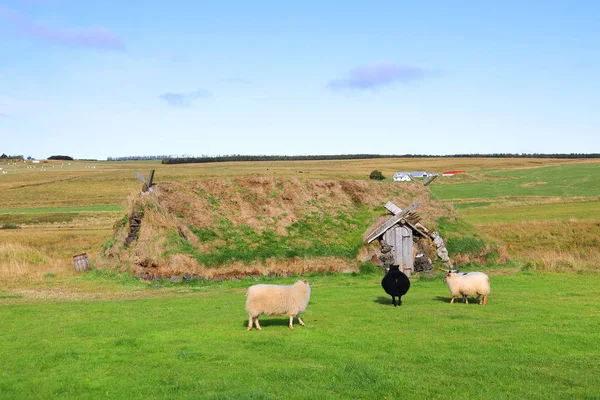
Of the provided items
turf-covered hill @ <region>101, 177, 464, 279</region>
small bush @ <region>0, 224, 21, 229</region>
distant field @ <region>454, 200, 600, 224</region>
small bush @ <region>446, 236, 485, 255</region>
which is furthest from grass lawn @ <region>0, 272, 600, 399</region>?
small bush @ <region>0, 224, 21, 229</region>

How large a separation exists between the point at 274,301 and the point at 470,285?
8333 millimetres

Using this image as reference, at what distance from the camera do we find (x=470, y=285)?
73.8 ft

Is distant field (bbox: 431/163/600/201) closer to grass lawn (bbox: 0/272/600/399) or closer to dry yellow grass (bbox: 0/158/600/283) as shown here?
dry yellow grass (bbox: 0/158/600/283)

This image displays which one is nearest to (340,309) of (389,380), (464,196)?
(389,380)

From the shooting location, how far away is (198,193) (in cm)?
3844

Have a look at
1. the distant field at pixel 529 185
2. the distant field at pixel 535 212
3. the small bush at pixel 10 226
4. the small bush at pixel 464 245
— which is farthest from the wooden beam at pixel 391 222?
the distant field at pixel 529 185

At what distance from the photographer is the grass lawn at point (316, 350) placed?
1227 cm

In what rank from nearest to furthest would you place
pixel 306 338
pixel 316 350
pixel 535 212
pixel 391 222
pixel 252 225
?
pixel 316 350
pixel 306 338
pixel 391 222
pixel 252 225
pixel 535 212

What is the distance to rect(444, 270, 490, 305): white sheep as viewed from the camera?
73.3ft

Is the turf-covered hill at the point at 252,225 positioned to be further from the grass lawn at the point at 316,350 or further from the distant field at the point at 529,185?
the distant field at the point at 529,185

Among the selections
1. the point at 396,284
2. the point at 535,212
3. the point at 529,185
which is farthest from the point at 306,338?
the point at 529,185

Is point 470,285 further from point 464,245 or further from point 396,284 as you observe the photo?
point 464,245

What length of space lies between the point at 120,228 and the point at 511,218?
139 feet

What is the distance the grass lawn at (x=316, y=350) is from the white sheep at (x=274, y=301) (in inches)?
23.2
